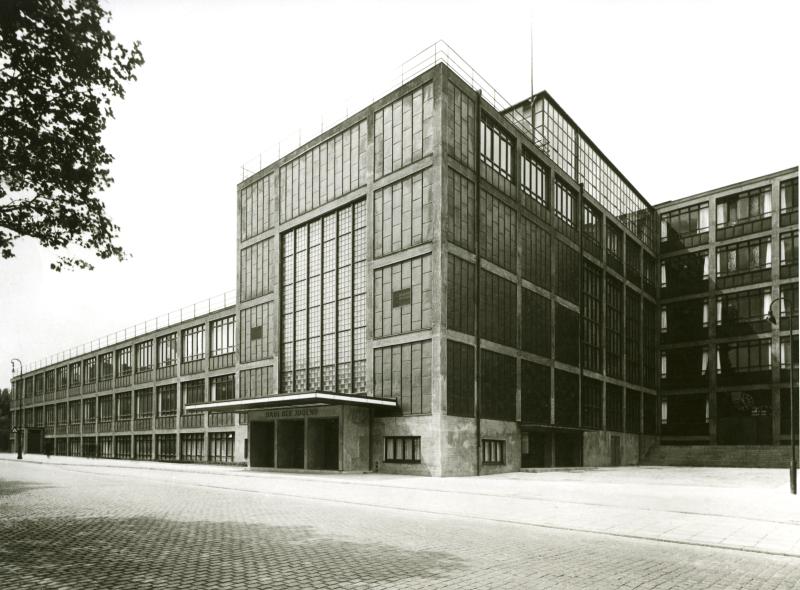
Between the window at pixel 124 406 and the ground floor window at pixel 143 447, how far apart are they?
→ 2951mm

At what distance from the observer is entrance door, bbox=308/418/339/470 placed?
39.5 meters

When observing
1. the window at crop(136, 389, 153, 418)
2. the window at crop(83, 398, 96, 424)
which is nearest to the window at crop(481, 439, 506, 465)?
the window at crop(136, 389, 153, 418)

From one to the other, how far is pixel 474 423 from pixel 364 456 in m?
6.23

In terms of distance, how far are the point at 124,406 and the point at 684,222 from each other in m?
58.7

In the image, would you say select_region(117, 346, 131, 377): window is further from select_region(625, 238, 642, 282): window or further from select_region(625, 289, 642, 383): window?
select_region(625, 238, 642, 282): window

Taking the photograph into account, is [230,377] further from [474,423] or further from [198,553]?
[198,553]

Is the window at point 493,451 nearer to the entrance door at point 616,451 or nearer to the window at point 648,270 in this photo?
the entrance door at point 616,451

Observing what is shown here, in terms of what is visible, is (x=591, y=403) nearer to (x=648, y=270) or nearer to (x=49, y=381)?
(x=648, y=270)

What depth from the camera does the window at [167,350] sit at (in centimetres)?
6425

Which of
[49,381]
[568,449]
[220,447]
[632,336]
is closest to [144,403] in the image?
[220,447]

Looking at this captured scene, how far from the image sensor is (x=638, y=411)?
62.6 meters

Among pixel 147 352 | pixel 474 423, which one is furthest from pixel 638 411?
pixel 147 352

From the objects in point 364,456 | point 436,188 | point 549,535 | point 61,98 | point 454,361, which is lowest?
point 364,456

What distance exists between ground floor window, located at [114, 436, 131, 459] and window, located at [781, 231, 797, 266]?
206 feet
